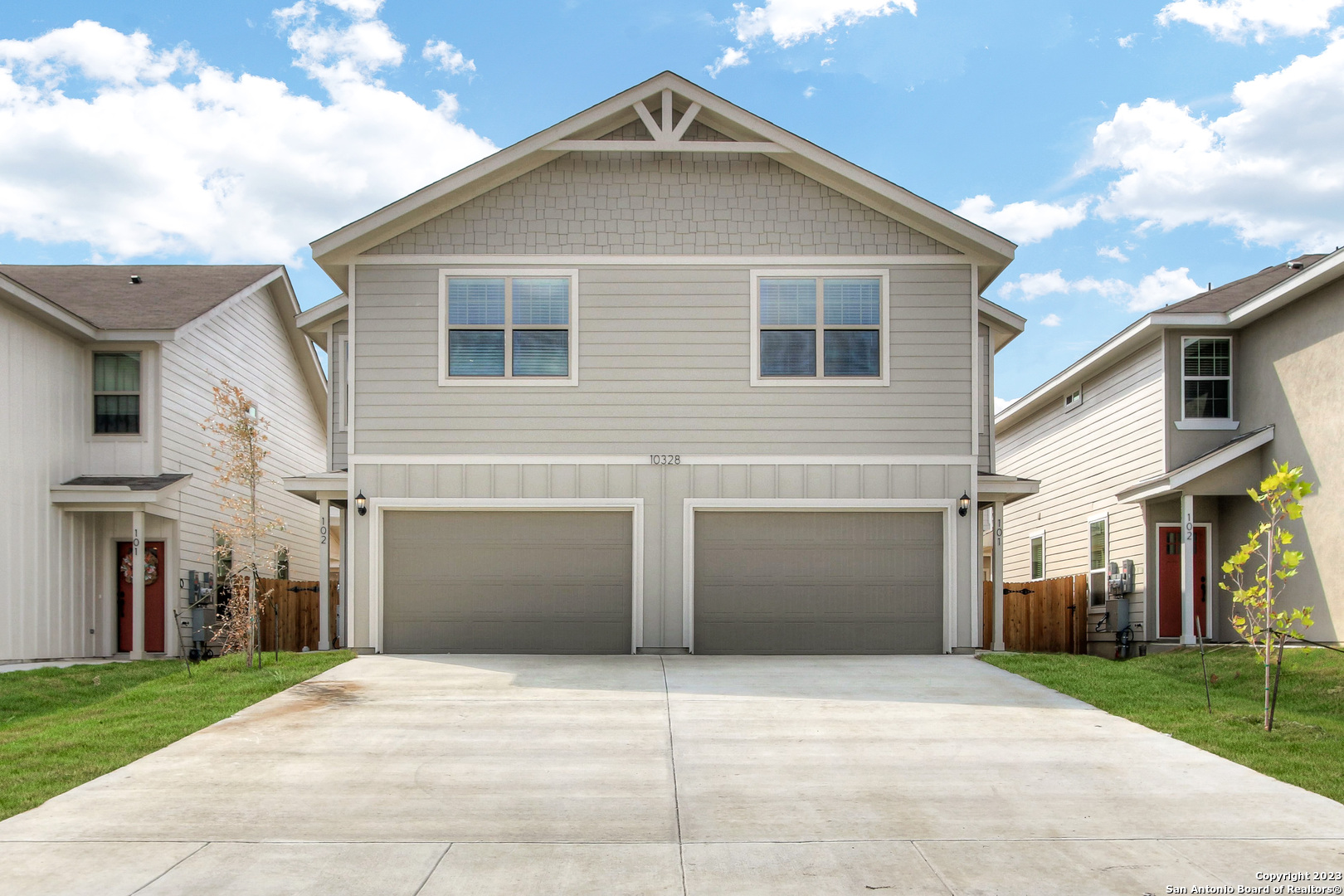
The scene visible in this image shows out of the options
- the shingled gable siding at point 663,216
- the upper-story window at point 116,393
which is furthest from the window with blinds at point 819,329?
the upper-story window at point 116,393

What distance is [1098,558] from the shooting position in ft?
67.8

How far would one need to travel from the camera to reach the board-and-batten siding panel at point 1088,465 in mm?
18641

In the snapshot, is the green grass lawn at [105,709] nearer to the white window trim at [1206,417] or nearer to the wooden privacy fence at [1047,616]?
the wooden privacy fence at [1047,616]

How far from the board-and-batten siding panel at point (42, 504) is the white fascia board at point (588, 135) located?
503 centimetres

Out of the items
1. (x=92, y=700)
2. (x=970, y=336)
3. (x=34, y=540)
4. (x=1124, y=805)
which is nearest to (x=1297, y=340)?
(x=970, y=336)

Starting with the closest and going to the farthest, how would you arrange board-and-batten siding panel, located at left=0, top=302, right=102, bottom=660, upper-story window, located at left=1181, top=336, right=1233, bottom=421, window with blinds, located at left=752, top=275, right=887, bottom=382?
window with blinds, located at left=752, top=275, right=887, bottom=382, board-and-batten siding panel, located at left=0, top=302, right=102, bottom=660, upper-story window, located at left=1181, top=336, right=1233, bottom=421

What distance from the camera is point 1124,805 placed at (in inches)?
301

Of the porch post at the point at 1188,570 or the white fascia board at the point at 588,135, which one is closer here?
the white fascia board at the point at 588,135

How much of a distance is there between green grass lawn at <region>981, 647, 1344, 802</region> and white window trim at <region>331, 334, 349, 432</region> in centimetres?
928

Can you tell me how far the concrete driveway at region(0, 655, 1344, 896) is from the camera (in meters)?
6.25

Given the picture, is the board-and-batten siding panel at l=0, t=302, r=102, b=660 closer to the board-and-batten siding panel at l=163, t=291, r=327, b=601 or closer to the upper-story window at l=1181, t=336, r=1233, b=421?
the board-and-batten siding panel at l=163, t=291, r=327, b=601

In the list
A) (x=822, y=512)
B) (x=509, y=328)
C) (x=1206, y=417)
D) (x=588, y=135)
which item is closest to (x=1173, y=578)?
(x=1206, y=417)

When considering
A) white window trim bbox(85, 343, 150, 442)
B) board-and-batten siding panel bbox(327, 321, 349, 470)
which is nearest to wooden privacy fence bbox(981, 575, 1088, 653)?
board-and-batten siding panel bbox(327, 321, 349, 470)

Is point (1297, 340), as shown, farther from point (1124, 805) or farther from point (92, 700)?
point (92, 700)
